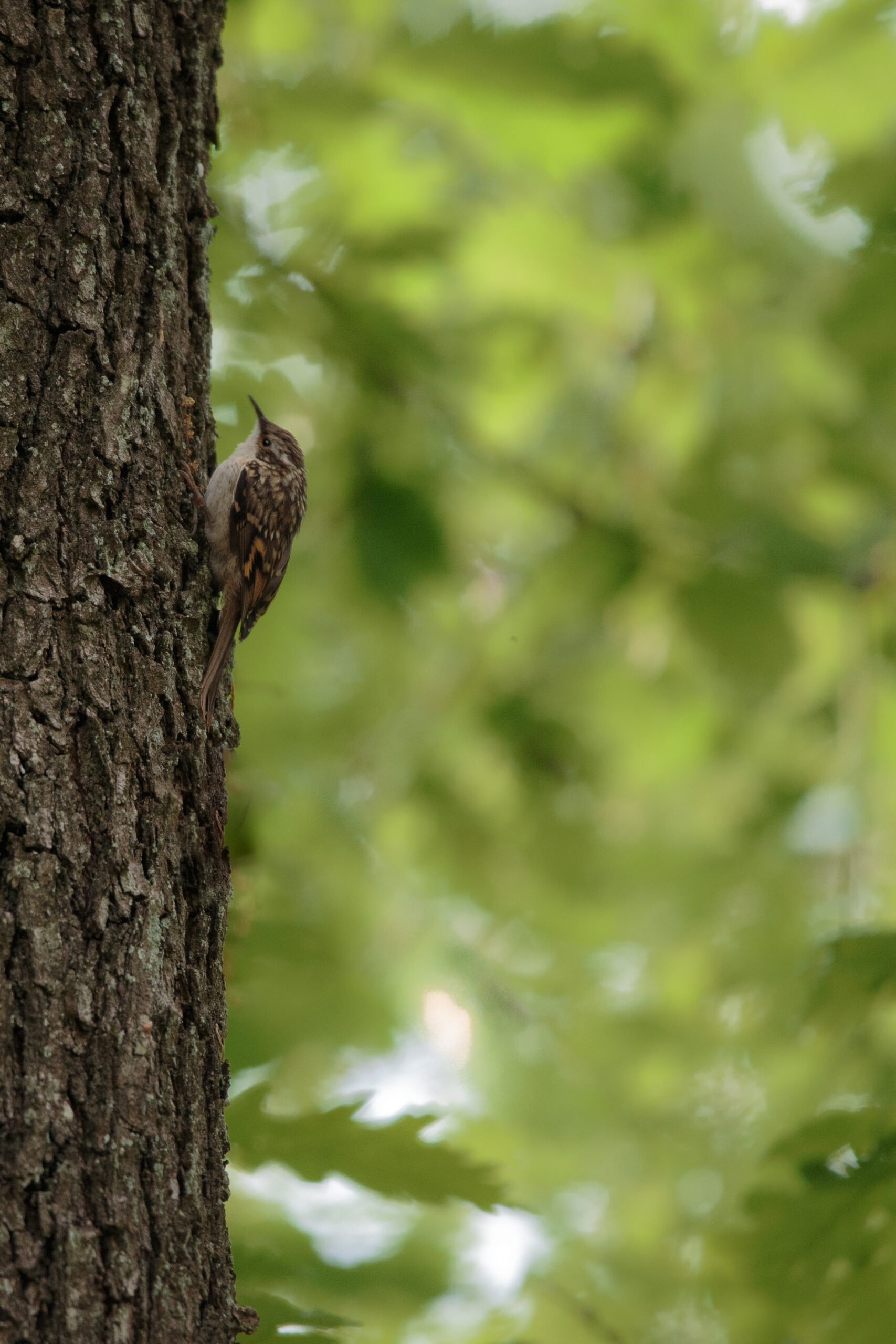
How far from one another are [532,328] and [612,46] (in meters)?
1.02

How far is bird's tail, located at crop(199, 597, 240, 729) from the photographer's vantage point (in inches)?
60.8

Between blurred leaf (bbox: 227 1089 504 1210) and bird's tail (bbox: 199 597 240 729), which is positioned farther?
blurred leaf (bbox: 227 1089 504 1210)

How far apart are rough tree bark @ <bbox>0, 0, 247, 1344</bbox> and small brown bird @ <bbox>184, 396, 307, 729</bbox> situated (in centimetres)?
11

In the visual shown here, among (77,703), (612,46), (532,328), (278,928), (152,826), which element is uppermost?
(532,328)

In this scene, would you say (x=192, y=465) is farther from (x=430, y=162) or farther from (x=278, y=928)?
(x=430, y=162)

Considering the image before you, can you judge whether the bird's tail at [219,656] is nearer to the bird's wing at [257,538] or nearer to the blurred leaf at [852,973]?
the bird's wing at [257,538]

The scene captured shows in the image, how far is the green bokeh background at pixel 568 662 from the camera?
86.3 inches

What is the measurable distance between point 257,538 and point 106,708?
1017 millimetres

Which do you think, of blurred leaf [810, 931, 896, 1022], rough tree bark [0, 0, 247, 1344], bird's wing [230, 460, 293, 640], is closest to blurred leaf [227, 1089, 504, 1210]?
rough tree bark [0, 0, 247, 1344]

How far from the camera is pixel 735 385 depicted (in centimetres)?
376

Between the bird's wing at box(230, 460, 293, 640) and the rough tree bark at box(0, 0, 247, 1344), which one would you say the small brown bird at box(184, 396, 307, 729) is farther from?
the rough tree bark at box(0, 0, 247, 1344)

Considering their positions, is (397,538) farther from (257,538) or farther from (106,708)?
(106,708)

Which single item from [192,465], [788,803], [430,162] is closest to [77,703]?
[192,465]

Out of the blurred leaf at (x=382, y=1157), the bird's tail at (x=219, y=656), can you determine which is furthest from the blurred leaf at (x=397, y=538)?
the blurred leaf at (x=382, y=1157)
